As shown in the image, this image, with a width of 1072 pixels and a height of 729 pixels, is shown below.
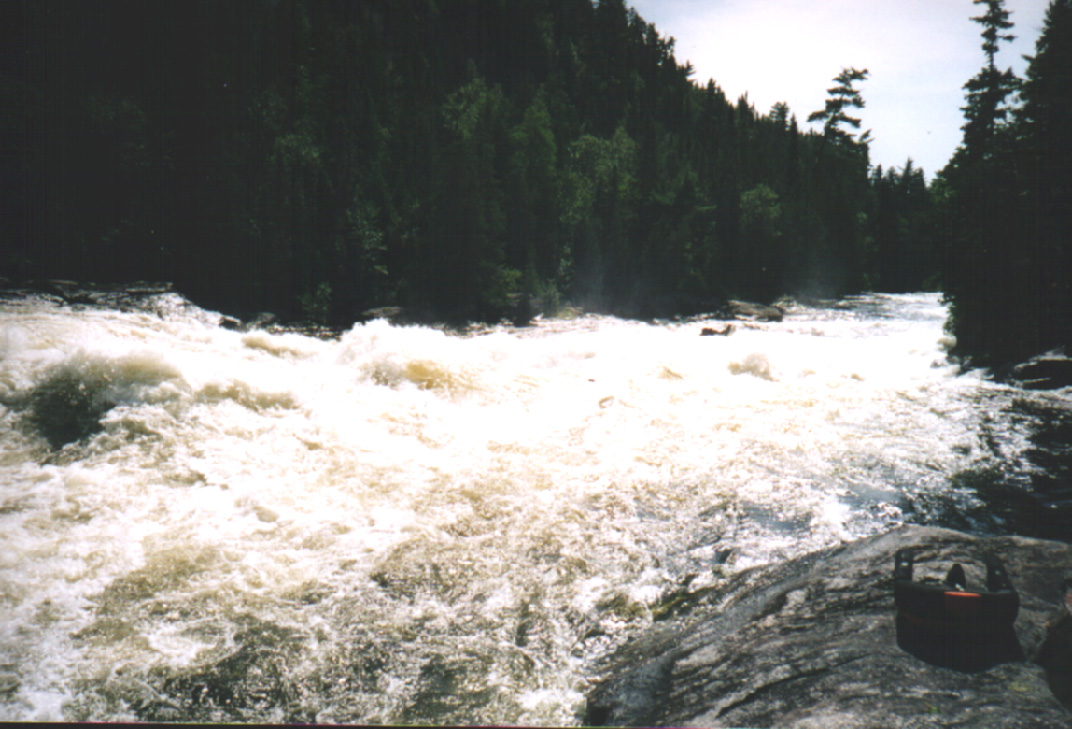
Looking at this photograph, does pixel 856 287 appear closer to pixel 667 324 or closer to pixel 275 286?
pixel 667 324

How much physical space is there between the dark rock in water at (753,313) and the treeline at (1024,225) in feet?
50.4

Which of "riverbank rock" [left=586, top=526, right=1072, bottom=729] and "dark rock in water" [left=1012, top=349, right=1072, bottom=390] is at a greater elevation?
"dark rock in water" [left=1012, top=349, right=1072, bottom=390]

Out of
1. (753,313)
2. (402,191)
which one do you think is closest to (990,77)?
(753,313)

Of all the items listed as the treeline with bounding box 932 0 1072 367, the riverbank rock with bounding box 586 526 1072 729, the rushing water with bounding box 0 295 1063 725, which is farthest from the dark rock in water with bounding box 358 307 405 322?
the riverbank rock with bounding box 586 526 1072 729

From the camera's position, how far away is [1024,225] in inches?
709

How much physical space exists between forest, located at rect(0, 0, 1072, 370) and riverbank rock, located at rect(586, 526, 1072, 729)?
16.4m

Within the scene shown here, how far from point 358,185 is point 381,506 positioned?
3443 centimetres

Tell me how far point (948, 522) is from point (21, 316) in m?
16.6

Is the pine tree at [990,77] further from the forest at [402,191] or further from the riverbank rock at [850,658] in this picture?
the riverbank rock at [850,658]

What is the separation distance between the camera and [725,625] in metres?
4.62

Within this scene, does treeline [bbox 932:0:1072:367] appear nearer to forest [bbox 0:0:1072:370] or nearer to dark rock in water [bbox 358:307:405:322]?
forest [bbox 0:0:1072:370]

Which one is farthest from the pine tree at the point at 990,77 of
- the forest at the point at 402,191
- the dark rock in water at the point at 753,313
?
the dark rock in water at the point at 753,313

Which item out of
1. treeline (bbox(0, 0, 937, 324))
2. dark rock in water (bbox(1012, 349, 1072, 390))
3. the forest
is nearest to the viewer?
dark rock in water (bbox(1012, 349, 1072, 390))

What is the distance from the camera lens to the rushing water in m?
4.31
